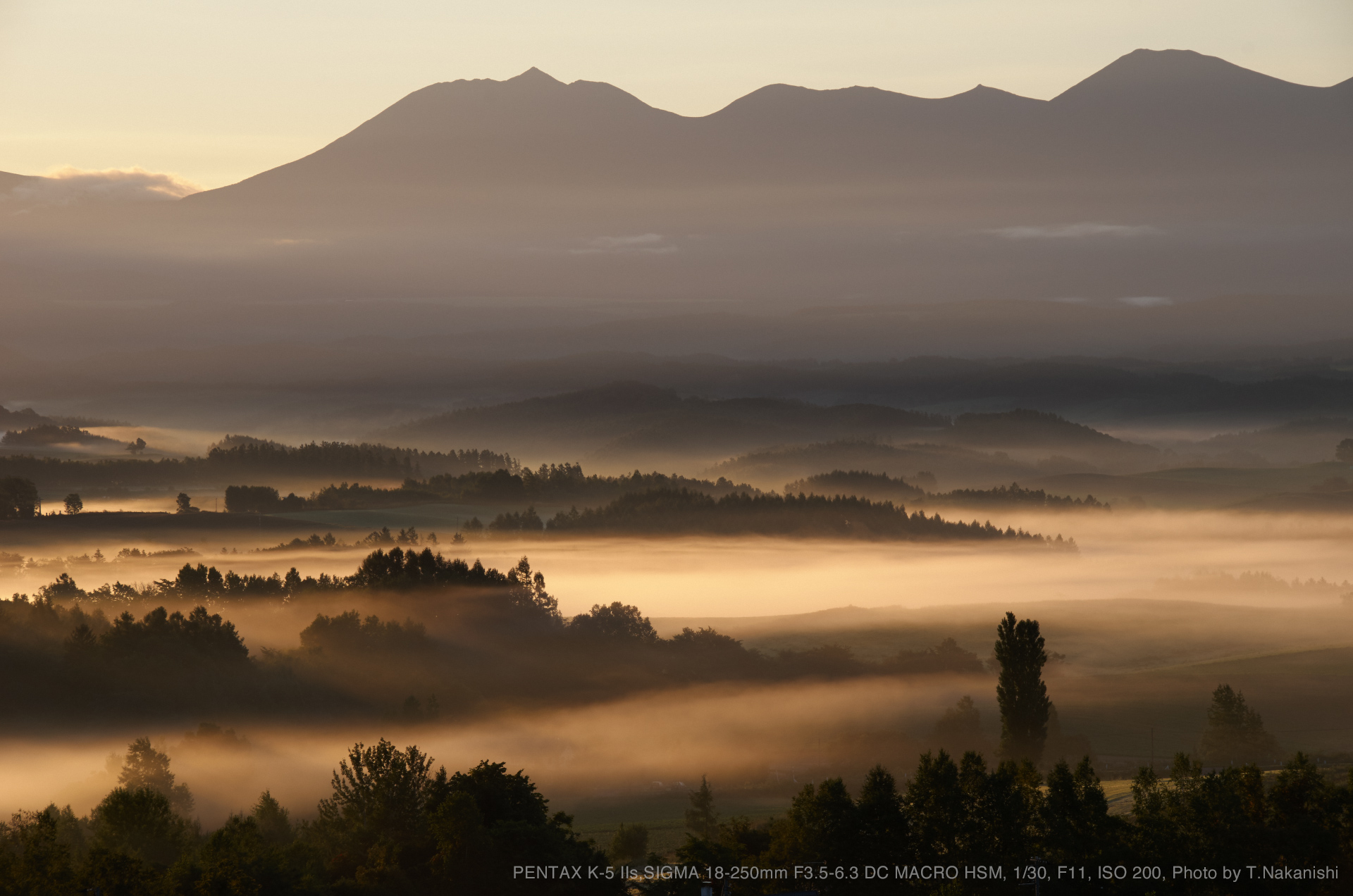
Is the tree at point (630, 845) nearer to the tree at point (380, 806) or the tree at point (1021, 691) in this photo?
the tree at point (1021, 691)

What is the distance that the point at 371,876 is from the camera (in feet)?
291

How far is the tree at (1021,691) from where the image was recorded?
163 metres

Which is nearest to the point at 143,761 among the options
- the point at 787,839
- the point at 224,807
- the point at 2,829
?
the point at 224,807

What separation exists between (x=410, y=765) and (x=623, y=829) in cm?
6179

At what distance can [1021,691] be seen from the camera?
539 ft

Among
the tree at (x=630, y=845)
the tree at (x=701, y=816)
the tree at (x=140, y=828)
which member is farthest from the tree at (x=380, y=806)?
the tree at (x=701, y=816)

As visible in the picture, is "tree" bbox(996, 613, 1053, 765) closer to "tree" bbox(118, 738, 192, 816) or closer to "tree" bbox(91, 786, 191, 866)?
"tree" bbox(118, 738, 192, 816)

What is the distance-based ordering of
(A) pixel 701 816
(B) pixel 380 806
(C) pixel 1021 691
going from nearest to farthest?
(B) pixel 380 806, (A) pixel 701 816, (C) pixel 1021 691

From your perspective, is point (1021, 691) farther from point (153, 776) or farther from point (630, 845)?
point (153, 776)

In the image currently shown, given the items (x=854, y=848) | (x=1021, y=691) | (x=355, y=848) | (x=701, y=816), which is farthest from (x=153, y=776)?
(x=1021, y=691)

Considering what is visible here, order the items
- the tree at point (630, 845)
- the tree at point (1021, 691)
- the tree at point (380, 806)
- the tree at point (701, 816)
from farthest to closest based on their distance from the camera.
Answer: the tree at point (1021, 691) < the tree at point (701, 816) < the tree at point (630, 845) < the tree at point (380, 806)

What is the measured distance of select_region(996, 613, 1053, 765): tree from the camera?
16275 cm

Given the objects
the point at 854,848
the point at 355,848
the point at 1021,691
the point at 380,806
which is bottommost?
the point at 355,848

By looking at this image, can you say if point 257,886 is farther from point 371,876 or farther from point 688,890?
point 688,890
